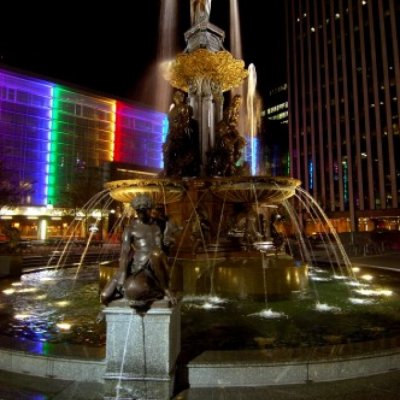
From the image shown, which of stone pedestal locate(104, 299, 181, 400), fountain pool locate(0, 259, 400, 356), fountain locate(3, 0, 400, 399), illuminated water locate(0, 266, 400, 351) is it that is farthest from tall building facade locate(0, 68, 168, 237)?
stone pedestal locate(104, 299, 181, 400)

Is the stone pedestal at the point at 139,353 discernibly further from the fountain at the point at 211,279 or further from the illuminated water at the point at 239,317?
the illuminated water at the point at 239,317

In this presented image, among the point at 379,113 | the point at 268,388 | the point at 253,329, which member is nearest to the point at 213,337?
the point at 253,329

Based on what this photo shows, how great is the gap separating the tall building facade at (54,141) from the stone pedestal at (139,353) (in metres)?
49.4

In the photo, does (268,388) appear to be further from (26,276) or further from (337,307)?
(26,276)

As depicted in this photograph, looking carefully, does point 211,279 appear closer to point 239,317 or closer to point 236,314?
point 236,314

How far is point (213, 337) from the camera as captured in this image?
6301mm

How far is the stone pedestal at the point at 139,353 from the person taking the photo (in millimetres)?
4195

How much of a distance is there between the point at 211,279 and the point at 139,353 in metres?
5.37

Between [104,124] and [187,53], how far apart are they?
5140cm

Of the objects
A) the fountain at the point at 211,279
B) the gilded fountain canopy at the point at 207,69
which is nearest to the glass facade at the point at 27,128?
the gilded fountain canopy at the point at 207,69

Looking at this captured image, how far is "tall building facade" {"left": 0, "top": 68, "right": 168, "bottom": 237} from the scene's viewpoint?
53469 millimetres

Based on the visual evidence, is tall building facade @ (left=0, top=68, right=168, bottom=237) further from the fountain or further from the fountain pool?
the fountain pool

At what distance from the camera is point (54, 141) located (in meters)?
58.2

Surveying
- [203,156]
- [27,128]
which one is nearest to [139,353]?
[203,156]
